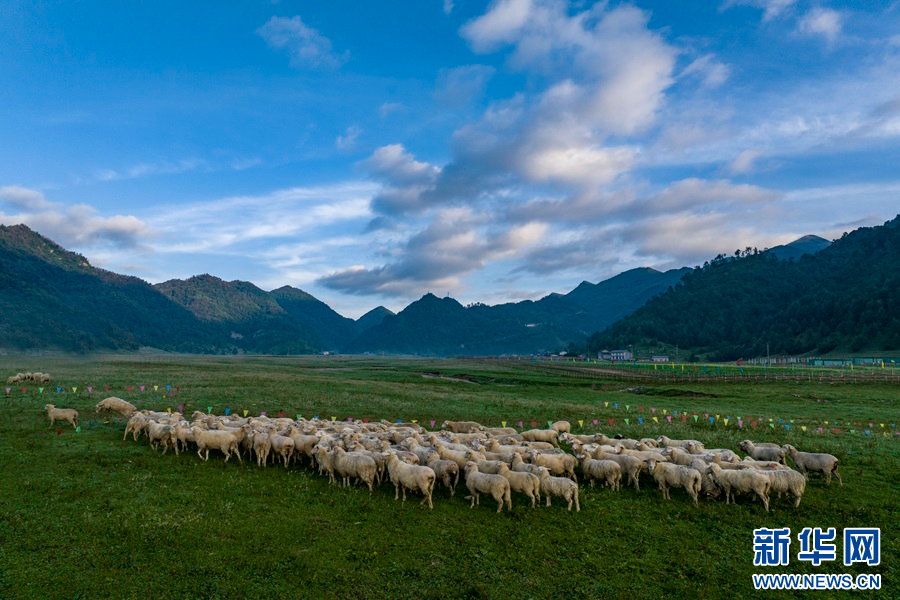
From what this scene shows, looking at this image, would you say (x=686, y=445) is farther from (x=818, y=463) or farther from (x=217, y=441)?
(x=217, y=441)

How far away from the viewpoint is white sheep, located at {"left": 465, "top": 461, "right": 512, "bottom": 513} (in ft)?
44.8

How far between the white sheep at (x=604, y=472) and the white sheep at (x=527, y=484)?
253 cm

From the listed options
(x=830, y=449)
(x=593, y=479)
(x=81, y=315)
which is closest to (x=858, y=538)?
(x=593, y=479)

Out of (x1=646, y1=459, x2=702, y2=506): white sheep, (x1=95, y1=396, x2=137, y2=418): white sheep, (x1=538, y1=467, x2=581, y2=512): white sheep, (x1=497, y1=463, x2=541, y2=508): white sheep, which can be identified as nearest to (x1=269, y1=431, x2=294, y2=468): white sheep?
(x1=497, y1=463, x2=541, y2=508): white sheep

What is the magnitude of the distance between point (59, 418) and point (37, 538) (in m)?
15.0

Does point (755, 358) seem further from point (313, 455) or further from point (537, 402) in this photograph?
point (313, 455)

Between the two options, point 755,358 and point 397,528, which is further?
point 755,358

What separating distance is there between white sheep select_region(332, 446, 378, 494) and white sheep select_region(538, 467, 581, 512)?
17.9ft

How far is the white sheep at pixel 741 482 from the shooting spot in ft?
45.2

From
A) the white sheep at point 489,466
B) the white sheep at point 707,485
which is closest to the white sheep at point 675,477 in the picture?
the white sheep at point 707,485

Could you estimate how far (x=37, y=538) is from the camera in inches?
442

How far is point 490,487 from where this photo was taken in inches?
542

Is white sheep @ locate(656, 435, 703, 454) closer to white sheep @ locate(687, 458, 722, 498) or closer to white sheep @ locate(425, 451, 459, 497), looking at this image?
white sheep @ locate(687, 458, 722, 498)

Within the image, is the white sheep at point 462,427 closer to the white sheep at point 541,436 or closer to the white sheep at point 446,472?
the white sheep at point 541,436
